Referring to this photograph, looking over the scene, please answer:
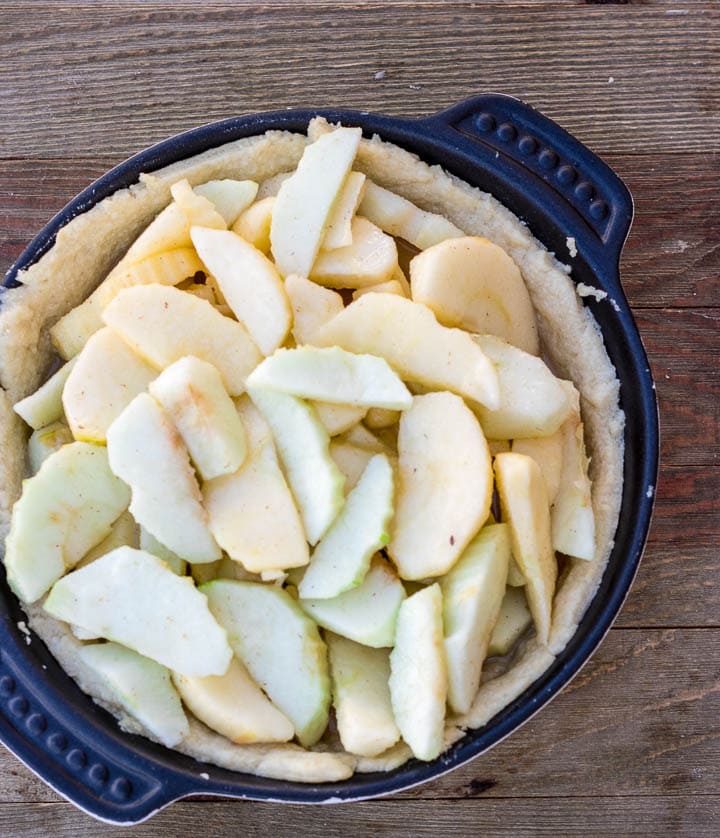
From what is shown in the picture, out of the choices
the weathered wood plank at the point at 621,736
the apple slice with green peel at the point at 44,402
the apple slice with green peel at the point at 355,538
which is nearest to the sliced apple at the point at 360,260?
the apple slice with green peel at the point at 355,538

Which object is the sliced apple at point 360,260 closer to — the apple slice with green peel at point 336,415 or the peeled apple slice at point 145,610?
the apple slice with green peel at point 336,415

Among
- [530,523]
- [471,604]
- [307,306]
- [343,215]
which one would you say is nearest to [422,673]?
[471,604]

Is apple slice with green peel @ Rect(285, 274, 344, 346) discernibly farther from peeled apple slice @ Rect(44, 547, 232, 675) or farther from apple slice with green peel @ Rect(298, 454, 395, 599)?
peeled apple slice @ Rect(44, 547, 232, 675)

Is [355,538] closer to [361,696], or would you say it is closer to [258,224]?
[361,696]

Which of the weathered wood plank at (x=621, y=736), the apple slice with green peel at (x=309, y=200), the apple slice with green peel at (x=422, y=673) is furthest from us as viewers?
the weathered wood plank at (x=621, y=736)

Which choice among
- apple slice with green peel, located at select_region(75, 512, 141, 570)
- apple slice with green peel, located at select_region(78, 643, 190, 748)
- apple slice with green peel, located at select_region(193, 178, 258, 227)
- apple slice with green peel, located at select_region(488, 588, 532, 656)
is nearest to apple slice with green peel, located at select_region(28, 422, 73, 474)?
apple slice with green peel, located at select_region(75, 512, 141, 570)
